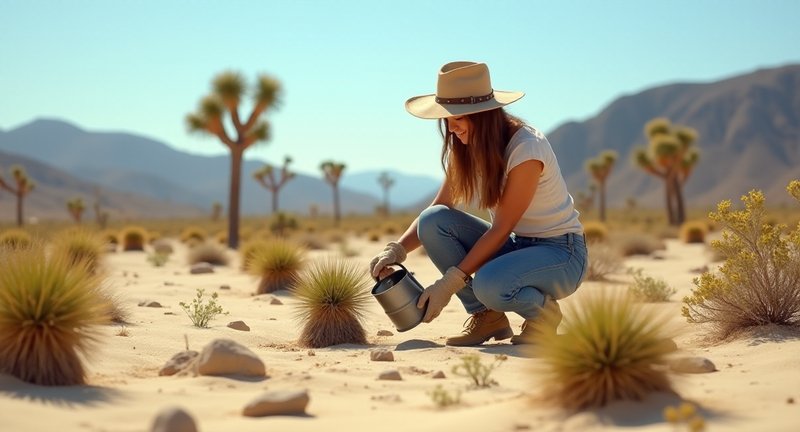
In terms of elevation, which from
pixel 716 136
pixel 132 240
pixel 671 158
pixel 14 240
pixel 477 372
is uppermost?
pixel 716 136

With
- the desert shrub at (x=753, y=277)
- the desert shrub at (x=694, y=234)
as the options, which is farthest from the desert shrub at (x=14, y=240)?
the desert shrub at (x=694, y=234)

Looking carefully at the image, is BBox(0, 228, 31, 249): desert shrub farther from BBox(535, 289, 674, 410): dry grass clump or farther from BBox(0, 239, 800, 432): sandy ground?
BBox(535, 289, 674, 410): dry grass clump

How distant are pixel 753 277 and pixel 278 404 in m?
3.59

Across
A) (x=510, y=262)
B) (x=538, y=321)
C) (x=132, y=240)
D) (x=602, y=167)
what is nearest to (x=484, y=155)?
(x=510, y=262)

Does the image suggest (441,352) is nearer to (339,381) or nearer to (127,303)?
A: (339,381)

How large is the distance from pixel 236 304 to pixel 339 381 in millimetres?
4758

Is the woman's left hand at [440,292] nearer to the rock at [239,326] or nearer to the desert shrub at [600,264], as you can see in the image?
the rock at [239,326]

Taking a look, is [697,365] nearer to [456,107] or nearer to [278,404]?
[456,107]

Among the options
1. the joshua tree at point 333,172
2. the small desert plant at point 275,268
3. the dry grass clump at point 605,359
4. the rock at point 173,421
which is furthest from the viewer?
the joshua tree at point 333,172

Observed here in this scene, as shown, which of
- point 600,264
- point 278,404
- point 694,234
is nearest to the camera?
point 278,404

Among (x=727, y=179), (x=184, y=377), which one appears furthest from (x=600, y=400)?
(x=727, y=179)

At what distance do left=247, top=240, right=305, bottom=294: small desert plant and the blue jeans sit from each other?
4777 millimetres

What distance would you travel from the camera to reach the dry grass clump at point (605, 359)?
12.3ft

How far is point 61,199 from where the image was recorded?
125m
